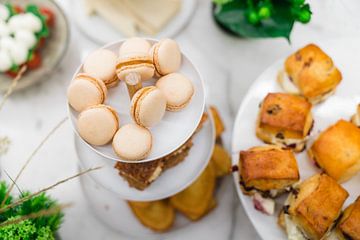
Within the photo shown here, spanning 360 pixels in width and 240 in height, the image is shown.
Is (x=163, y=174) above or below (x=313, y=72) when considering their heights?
below

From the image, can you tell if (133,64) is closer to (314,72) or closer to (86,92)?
(86,92)

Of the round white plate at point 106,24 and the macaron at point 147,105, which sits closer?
the macaron at point 147,105

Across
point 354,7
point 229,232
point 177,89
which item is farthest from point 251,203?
point 354,7

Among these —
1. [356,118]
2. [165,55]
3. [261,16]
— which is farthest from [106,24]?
[356,118]

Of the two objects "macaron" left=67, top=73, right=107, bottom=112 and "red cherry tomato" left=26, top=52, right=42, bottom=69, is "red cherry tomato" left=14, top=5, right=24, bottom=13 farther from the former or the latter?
"macaron" left=67, top=73, right=107, bottom=112

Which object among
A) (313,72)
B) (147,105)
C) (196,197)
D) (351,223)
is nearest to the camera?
(147,105)

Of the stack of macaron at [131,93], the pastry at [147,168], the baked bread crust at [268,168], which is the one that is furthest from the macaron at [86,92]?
the baked bread crust at [268,168]

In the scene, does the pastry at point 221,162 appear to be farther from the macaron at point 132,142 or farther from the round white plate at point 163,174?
the macaron at point 132,142
